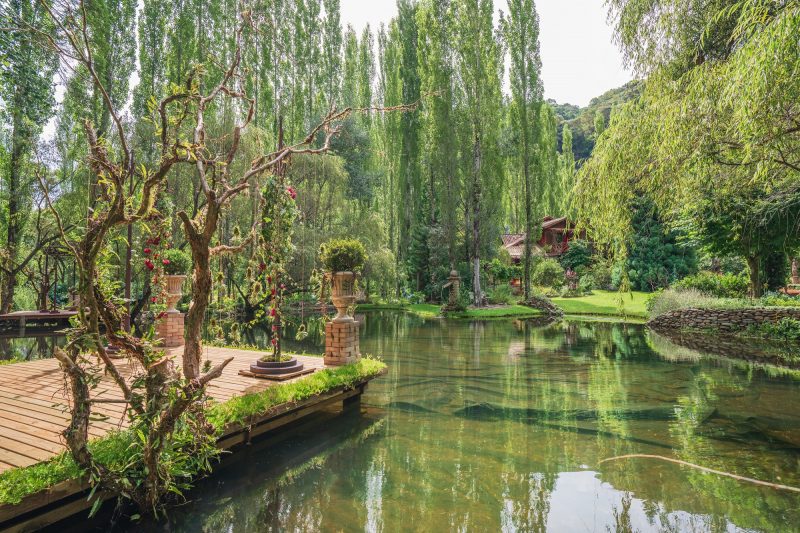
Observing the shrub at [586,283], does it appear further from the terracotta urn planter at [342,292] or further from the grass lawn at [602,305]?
the terracotta urn planter at [342,292]

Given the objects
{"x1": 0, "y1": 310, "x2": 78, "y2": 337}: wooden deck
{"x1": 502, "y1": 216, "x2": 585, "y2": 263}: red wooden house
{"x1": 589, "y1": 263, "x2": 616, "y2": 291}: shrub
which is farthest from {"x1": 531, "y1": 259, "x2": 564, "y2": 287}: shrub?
{"x1": 0, "y1": 310, "x2": 78, "y2": 337}: wooden deck

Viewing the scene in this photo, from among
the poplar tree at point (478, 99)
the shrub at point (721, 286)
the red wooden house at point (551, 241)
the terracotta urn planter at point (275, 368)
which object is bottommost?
the terracotta urn planter at point (275, 368)

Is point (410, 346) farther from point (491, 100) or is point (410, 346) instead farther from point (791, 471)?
point (491, 100)

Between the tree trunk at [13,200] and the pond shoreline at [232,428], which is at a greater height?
the tree trunk at [13,200]

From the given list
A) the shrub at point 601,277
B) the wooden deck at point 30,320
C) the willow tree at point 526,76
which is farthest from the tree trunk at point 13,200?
the shrub at point 601,277

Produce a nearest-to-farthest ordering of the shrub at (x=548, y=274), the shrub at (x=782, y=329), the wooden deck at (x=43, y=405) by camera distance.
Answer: the wooden deck at (x=43, y=405), the shrub at (x=782, y=329), the shrub at (x=548, y=274)

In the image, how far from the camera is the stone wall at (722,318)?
12611mm

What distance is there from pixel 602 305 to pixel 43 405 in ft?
70.5

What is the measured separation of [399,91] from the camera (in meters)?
26.0

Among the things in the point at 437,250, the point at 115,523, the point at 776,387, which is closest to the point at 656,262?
the point at 437,250

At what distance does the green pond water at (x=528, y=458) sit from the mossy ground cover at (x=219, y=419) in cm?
64

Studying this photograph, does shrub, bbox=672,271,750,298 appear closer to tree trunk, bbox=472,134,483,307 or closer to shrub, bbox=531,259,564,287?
tree trunk, bbox=472,134,483,307

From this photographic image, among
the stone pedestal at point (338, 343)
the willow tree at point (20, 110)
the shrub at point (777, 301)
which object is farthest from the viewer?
the shrub at point (777, 301)

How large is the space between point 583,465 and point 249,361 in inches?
225
